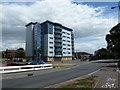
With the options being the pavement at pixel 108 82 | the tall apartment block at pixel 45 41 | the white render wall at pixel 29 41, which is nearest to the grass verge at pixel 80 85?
the pavement at pixel 108 82

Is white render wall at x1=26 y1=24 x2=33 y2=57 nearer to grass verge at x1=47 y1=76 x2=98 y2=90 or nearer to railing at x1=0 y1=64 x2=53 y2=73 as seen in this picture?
railing at x1=0 y1=64 x2=53 y2=73

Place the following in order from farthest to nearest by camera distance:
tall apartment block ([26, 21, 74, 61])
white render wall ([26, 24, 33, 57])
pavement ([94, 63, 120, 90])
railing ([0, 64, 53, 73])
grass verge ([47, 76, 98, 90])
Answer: white render wall ([26, 24, 33, 57]) < tall apartment block ([26, 21, 74, 61]) < railing ([0, 64, 53, 73]) < pavement ([94, 63, 120, 90]) < grass verge ([47, 76, 98, 90])

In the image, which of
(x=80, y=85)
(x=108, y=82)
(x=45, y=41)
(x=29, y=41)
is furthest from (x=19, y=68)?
(x=29, y=41)

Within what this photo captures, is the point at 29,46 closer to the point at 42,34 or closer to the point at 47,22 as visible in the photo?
the point at 42,34

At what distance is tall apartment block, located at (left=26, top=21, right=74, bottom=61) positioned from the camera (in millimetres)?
93625

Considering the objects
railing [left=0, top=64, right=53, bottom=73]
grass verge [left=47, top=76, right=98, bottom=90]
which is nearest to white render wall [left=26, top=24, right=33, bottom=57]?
railing [left=0, top=64, right=53, bottom=73]

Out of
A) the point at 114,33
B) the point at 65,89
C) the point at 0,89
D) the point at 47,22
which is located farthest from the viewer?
the point at 47,22

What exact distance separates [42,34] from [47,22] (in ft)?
22.4

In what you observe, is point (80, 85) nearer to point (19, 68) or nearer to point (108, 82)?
point (108, 82)

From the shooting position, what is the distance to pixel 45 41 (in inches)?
3716

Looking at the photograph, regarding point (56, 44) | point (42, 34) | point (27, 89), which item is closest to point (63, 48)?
point (56, 44)

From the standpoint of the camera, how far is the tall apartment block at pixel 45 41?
307 feet

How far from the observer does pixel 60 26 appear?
337 feet

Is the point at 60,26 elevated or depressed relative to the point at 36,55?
elevated
